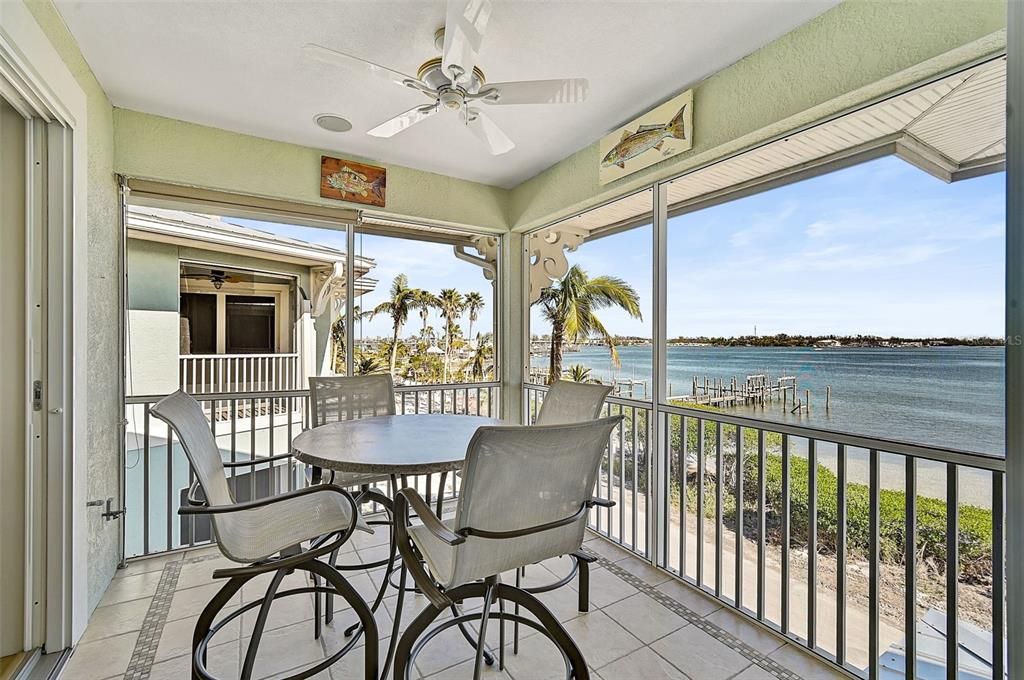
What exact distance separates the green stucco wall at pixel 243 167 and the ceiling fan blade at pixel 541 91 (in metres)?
1.72

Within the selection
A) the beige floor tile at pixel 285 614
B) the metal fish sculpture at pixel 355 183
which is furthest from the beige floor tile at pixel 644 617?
the metal fish sculpture at pixel 355 183

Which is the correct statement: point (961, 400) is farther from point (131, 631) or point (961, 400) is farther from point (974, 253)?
point (131, 631)

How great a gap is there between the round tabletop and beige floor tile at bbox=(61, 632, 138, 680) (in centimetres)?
107

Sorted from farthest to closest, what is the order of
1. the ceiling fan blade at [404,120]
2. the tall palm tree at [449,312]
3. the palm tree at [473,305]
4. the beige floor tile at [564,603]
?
the palm tree at [473,305] → the tall palm tree at [449,312] → the beige floor tile at [564,603] → the ceiling fan blade at [404,120]

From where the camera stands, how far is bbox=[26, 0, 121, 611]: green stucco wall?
2.25 metres

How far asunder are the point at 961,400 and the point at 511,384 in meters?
2.92

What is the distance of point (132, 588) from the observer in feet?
8.23

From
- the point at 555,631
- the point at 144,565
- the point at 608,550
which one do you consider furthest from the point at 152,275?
the point at 608,550

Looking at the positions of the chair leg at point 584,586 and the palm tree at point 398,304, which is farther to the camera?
the palm tree at point 398,304

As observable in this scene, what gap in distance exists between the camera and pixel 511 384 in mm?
4137

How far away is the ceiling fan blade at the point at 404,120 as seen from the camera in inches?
85.7

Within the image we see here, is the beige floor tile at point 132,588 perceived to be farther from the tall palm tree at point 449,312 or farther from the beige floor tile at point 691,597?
the beige floor tile at point 691,597

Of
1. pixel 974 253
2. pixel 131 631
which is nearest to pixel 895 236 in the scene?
pixel 974 253

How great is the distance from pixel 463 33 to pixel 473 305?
99.8 inches
